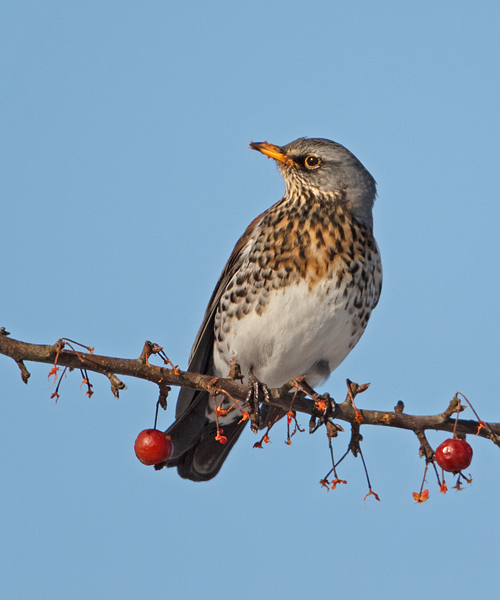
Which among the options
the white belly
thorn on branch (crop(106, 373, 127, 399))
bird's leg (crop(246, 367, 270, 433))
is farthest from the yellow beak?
thorn on branch (crop(106, 373, 127, 399))

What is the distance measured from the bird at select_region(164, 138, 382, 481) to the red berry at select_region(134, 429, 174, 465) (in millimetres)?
1087

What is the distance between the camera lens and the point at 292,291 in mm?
4660

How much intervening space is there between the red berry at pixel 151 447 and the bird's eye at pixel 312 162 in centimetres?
238

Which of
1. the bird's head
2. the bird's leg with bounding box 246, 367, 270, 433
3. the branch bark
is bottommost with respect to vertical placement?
the branch bark

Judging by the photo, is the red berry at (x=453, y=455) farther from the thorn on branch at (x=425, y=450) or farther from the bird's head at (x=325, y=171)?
the bird's head at (x=325, y=171)

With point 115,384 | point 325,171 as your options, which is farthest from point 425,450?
point 325,171

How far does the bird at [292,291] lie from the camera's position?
4.71 meters

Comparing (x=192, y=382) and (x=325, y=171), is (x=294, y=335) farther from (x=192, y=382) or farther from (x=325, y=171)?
(x=192, y=382)

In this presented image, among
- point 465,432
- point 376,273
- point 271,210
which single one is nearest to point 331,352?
point 376,273

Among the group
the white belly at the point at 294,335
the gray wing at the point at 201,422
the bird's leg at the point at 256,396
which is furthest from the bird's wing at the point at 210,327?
the bird's leg at the point at 256,396

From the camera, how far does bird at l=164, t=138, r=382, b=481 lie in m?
4.71

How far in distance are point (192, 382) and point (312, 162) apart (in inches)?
102

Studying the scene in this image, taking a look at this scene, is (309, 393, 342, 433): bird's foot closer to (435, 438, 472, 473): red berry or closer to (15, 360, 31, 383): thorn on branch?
(435, 438, 472, 473): red berry

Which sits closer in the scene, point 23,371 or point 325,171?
point 23,371
